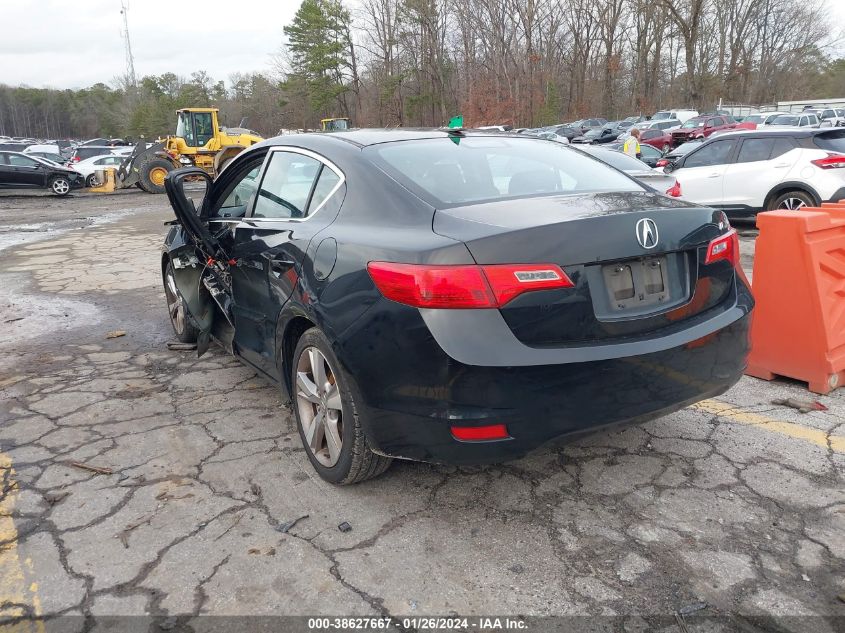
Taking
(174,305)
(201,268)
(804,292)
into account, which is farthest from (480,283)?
(174,305)

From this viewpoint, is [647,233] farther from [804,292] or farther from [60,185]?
[60,185]

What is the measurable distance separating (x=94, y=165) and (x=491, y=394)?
2918cm

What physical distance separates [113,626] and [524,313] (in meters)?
1.80

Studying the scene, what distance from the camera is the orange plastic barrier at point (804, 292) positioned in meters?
3.90

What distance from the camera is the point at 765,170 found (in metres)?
10.1

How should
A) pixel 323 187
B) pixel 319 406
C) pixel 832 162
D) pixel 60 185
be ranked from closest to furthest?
1. pixel 319 406
2. pixel 323 187
3. pixel 832 162
4. pixel 60 185

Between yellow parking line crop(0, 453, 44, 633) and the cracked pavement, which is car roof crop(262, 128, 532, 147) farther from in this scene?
yellow parking line crop(0, 453, 44, 633)

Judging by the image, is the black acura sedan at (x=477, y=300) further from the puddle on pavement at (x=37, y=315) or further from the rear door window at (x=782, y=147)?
the rear door window at (x=782, y=147)

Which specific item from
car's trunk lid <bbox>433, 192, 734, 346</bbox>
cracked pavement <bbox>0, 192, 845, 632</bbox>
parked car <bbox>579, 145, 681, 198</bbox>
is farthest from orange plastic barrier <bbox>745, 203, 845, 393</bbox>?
parked car <bbox>579, 145, 681, 198</bbox>

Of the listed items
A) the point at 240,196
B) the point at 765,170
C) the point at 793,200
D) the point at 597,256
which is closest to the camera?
the point at 597,256

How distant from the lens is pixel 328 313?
2.76 meters

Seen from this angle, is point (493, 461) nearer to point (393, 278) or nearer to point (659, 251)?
point (393, 278)

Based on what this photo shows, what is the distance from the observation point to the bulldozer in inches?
953

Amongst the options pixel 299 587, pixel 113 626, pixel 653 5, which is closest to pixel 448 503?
pixel 299 587
